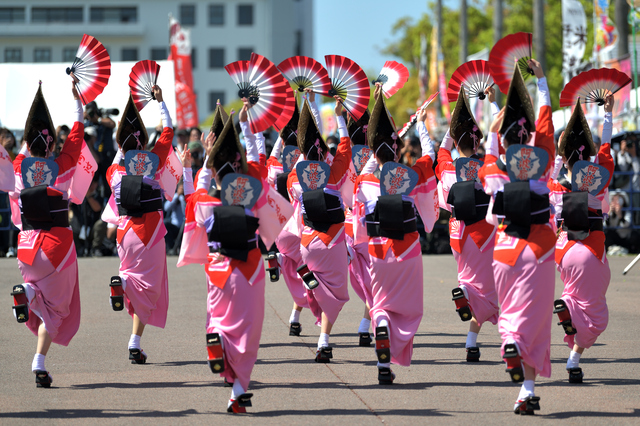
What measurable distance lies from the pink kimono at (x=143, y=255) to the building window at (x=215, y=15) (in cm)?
5684

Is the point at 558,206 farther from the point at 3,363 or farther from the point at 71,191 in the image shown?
the point at 3,363

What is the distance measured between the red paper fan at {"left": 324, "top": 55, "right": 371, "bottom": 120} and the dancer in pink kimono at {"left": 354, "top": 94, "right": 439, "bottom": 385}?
49.2 inches

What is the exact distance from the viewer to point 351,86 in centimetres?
787

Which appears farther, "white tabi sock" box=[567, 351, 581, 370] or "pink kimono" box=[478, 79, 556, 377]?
"white tabi sock" box=[567, 351, 581, 370]

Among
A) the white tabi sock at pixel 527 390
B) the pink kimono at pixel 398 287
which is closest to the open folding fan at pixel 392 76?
the pink kimono at pixel 398 287

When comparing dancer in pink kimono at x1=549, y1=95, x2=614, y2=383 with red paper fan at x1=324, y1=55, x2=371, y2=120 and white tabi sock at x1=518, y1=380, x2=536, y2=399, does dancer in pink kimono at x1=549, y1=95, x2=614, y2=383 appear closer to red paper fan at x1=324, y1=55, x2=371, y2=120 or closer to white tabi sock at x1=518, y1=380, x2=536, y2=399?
white tabi sock at x1=518, y1=380, x2=536, y2=399

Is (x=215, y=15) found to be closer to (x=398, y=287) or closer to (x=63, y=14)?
(x=63, y=14)

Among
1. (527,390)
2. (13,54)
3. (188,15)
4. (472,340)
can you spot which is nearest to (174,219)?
(472,340)

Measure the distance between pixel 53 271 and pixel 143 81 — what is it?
207 centimetres

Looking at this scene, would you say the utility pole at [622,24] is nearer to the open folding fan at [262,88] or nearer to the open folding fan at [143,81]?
the open folding fan at [143,81]

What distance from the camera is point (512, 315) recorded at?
18.1ft

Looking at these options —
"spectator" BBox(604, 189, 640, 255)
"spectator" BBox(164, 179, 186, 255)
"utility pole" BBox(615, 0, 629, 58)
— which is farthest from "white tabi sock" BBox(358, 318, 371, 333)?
"utility pole" BBox(615, 0, 629, 58)

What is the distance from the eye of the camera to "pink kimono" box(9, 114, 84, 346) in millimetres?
6434

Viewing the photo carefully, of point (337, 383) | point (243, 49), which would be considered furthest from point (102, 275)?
point (243, 49)
